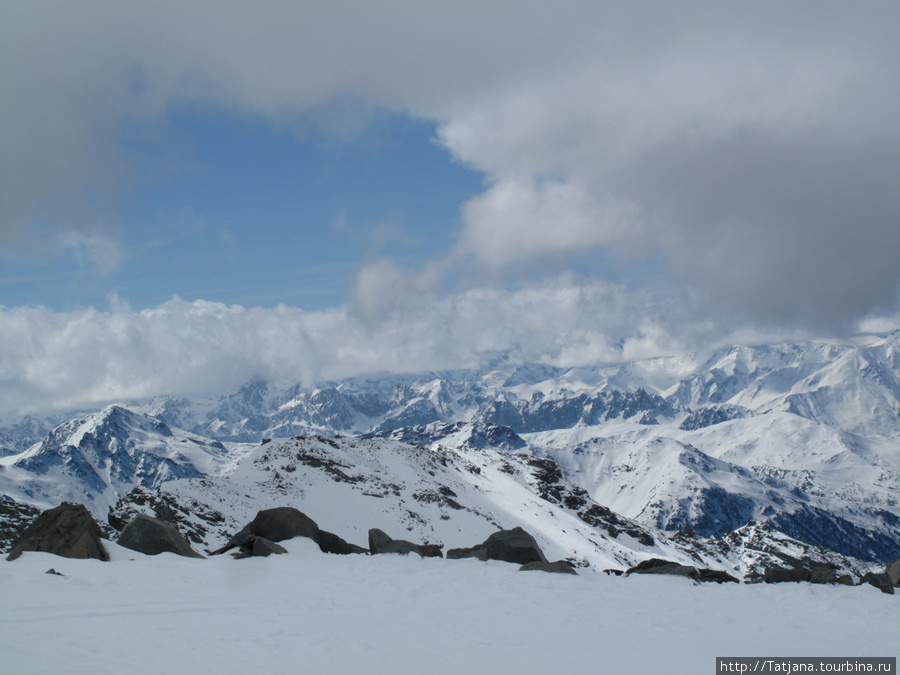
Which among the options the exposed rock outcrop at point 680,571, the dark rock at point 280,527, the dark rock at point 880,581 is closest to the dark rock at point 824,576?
the dark rock at point 880,581

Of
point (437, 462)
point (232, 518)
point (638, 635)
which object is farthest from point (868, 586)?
point (437, 462)

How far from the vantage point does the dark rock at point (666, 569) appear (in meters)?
25.5

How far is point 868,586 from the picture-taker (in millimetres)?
23344

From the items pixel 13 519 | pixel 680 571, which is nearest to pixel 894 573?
pixel 680 571

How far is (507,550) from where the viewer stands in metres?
28.3

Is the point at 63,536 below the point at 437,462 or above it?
below

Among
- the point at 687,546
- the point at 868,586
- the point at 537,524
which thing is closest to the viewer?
the point at 868,586

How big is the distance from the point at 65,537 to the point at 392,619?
13363 millimetres

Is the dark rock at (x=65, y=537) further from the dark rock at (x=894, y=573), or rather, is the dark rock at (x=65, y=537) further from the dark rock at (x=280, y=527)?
the dark rock at (x=894, y=573)

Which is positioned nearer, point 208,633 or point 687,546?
point 208,633

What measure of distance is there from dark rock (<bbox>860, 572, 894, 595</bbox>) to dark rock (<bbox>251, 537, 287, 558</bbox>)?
80.0 ft

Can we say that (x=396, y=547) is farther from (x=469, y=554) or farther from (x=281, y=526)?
(x=281, y=526)

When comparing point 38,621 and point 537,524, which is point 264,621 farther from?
point 537,524

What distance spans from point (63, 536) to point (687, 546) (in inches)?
6986
